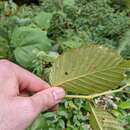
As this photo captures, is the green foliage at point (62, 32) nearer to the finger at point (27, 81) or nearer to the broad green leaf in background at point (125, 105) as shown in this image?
the broad green leaf in background at point (125, 105)

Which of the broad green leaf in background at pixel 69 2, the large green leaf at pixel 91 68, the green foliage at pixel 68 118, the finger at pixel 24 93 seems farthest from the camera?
the broad green leaf in background at pixel 69 2

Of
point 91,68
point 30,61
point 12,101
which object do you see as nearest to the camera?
point 91,68

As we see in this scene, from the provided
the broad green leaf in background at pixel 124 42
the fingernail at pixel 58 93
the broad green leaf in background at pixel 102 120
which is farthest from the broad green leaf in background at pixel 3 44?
the broad green leaf in background at pixel 102 120

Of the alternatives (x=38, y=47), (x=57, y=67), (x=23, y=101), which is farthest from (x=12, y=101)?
(x=38, y=47)

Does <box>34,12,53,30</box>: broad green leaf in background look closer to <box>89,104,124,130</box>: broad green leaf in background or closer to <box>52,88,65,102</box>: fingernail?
<box>52,88,65,102</box>: fingernail

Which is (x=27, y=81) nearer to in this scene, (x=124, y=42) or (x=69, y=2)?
(x=124, y=42)

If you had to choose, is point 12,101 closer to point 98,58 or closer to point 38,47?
point 98,58

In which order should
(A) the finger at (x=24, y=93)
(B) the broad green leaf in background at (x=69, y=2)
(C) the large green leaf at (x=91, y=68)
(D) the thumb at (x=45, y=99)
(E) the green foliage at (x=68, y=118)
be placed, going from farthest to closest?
1. (B) the broad green leaf in background at (x=69, y=2)
2. (E) the green foliage at (x=68, y=118)
3. (A) the finger at (x=24, y=93)
4. (D) the thumb at (x=45, y=99)
5. (C) the large green leaf at (x=91, y=68)
